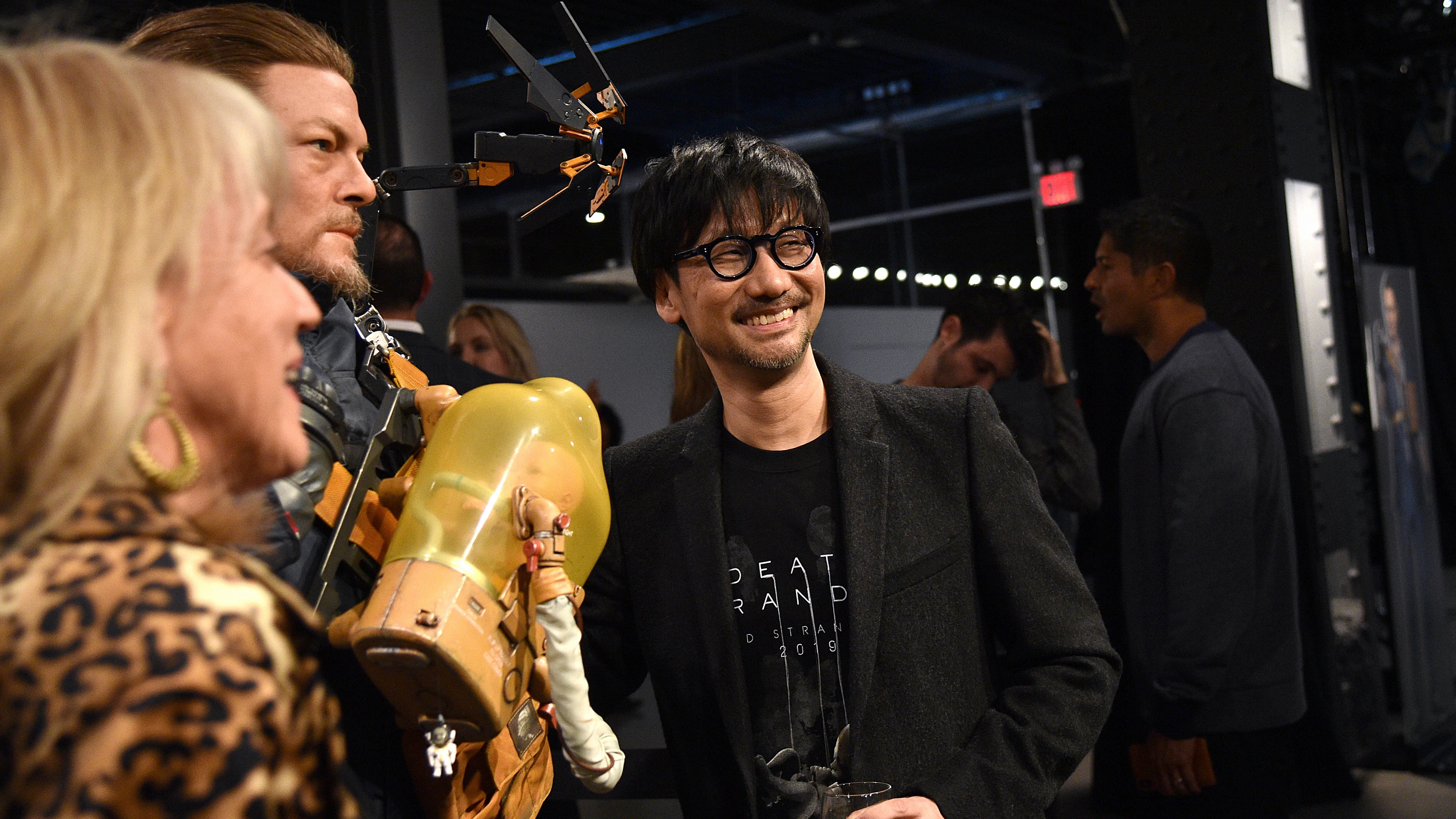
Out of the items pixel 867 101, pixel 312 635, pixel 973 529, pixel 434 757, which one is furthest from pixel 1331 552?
pixel 867 101

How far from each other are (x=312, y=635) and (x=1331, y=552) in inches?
176

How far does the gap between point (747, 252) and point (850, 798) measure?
0.86 metres

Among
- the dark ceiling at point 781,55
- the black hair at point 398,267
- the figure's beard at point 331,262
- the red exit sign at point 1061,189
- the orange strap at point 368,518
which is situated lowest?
the orange strap at point 368,518

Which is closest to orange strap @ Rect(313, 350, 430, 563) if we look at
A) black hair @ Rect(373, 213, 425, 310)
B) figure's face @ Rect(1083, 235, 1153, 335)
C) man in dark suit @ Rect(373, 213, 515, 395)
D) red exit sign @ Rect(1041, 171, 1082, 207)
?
man in dark suit @ Rect(373, 213, 515, 395)

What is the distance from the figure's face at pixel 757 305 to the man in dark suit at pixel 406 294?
1.17m

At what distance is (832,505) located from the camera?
180cm

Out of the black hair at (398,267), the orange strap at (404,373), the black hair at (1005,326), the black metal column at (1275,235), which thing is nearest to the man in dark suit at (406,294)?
the black hair at (398,267)

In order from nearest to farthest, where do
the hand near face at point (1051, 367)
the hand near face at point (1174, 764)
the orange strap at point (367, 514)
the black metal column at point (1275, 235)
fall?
the orange strap at point (367, 514), the hand near face at point (1174, 764), the hand near face at point (1051, 367), the black metal column at point (1275, 235)

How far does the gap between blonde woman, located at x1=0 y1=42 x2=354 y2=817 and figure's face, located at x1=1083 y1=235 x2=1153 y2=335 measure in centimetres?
317

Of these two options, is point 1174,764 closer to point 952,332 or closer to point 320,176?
point 952,332

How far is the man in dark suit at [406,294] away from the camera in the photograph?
2961 millimetres

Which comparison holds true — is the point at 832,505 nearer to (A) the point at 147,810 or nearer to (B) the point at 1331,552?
(A) the point at 147,810

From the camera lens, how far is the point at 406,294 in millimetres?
3129

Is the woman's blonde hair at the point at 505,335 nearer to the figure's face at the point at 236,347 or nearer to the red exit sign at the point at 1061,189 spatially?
the figure's face at the point at 236,347
